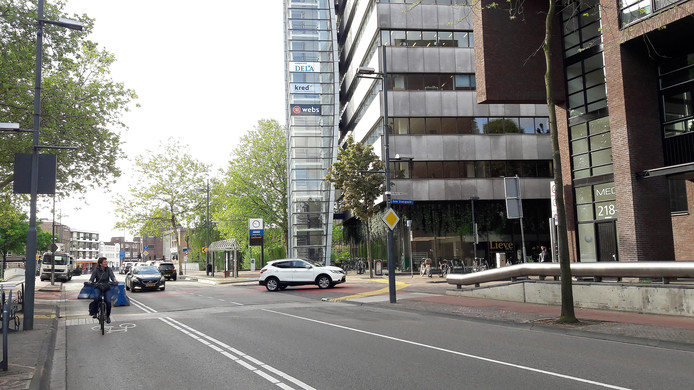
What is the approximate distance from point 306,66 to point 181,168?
17.3m

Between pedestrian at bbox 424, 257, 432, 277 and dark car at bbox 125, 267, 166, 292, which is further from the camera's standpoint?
pedestrian at bbox 424, 257, 432, 277

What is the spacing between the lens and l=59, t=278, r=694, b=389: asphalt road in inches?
270

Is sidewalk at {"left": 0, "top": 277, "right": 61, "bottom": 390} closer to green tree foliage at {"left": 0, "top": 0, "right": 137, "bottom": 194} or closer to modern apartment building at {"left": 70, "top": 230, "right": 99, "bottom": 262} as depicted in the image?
green tree foliage at {"left": 0, "top": 0, "right": 137, "bottom": 194}

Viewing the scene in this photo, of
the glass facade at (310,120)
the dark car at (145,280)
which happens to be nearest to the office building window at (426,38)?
the glass facade at (310,120)

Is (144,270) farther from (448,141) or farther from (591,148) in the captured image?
(591,148)

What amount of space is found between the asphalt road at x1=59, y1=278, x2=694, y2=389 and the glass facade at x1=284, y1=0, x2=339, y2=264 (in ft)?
111

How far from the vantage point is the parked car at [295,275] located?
26164 millimetres

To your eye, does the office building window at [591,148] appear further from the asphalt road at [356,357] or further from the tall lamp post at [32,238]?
the tall lamp post at [32,238]

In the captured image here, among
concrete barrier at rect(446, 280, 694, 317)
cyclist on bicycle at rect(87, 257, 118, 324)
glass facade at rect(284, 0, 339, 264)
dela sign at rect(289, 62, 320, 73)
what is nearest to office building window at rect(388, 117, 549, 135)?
glass facade at rect(284, 0, 339, 264)

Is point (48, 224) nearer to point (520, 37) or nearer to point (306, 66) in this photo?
point (306, 66)

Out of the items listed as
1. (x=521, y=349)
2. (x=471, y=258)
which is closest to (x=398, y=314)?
(x=521, y=349)

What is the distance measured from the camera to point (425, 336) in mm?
10828

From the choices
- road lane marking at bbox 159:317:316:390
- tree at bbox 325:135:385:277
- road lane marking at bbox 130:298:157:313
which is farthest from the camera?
tree at bbox 325:135:385:277

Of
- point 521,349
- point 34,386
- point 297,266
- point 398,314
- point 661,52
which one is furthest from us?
point 297,266
